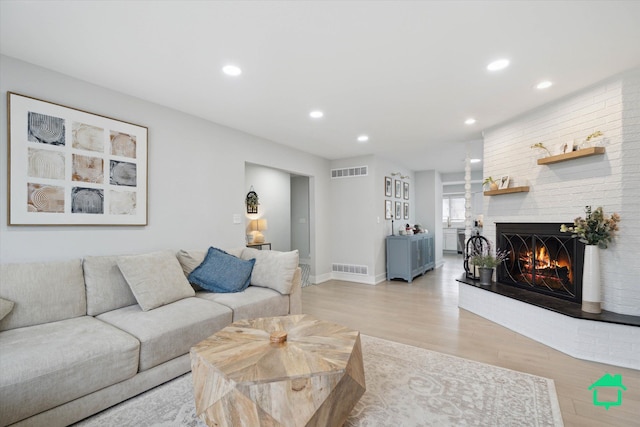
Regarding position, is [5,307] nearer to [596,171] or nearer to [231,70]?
[231,70]

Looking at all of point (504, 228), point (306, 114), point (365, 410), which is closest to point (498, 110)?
point (504, 228)

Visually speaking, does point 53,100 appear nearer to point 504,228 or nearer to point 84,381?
point 84,381

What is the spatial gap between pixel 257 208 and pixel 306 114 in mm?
2962

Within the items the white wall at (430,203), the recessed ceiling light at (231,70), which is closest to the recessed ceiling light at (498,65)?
the recessed ceiling light at (231,70)

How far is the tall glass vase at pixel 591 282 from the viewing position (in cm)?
260

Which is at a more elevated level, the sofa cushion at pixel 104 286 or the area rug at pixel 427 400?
the sofa cushion at pixel 104 286

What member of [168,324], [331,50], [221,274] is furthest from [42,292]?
[331,50]

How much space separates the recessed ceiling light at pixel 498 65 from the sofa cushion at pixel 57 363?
11.1 feet

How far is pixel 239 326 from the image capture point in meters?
1.99

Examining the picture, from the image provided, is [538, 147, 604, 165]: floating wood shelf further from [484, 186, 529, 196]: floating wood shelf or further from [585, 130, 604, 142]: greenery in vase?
[484, 186, 529, 196]: floating wood shelf

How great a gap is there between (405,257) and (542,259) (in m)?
2.54

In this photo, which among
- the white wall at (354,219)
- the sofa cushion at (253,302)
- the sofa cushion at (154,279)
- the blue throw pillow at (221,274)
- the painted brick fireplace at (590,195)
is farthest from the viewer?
the white wall at (354,219)

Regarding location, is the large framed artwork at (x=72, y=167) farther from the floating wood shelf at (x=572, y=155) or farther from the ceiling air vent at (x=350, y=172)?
the floating wood shelf at (x=572, y=155)

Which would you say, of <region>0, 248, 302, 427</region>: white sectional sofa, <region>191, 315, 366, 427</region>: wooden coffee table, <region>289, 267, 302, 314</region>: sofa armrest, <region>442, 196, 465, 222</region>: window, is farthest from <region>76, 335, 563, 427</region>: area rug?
<region>442, 196, 465, 222</region>: window
